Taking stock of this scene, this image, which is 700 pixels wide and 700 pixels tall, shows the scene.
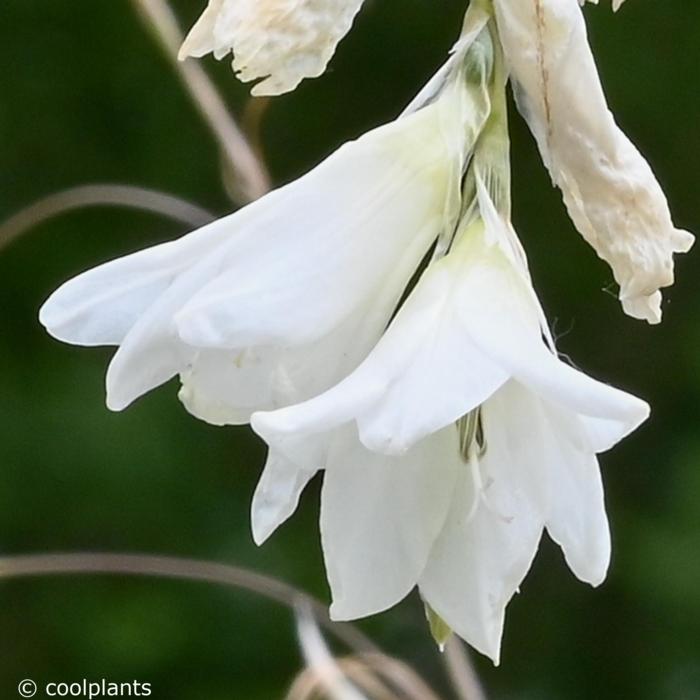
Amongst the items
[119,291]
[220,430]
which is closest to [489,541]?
[119,291]

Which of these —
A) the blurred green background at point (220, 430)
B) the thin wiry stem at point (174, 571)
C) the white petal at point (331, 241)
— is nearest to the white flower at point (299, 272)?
the white petal at point (331, 241)

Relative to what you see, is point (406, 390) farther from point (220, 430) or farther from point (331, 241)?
point (220, 430)

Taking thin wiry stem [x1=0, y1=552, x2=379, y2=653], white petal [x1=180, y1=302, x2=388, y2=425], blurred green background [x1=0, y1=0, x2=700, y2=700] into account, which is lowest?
blurred green background [x1=0, y1=0, x2=700, y2=700]

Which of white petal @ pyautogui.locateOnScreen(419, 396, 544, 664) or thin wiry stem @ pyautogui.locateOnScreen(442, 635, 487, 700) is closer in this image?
white petal @ pyautogui.locateOnScreen(419, 396, 544, 664)

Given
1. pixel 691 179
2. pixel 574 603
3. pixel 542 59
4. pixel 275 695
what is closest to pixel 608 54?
pixel 691 179

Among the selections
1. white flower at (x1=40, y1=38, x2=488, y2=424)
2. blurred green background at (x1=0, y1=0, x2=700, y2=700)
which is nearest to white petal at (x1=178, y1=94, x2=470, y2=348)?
white flower at (x1=40, y1=38, x2=488, y2=424)

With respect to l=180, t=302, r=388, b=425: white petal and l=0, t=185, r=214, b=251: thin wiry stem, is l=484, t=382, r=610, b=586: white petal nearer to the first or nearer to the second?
l=180, t=302, r=388, b=425: white petal

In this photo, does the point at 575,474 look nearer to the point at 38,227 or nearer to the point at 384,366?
the point at 384,366
